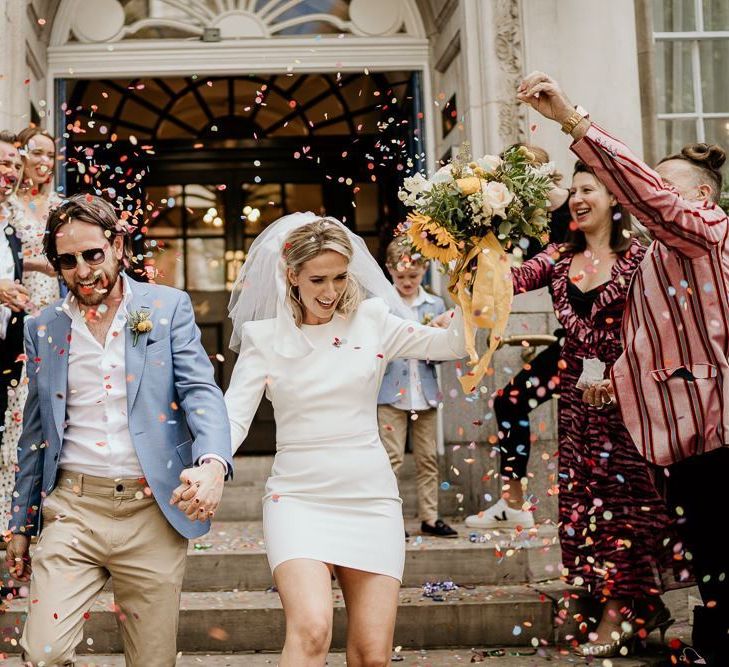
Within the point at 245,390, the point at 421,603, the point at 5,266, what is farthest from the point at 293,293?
the point at 5,266

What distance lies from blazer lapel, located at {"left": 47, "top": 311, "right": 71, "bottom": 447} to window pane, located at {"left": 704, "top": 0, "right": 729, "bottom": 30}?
639 cm

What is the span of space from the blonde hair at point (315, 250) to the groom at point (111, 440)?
0.53 metres

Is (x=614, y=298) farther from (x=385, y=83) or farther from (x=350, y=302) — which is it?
(x=385, y=83)

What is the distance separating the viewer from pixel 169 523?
3.57m

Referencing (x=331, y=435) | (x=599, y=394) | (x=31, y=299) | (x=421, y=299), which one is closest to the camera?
(x=331, y=435)

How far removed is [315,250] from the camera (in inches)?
156

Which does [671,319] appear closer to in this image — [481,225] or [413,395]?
[481,225]

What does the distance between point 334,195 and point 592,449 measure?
5.48 meters

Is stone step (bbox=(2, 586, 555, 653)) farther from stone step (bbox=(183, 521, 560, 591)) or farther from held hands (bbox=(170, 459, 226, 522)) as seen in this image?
held hands (bbox=(170, 459, 226, 522))

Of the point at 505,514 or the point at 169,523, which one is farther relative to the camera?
the point at 505,514

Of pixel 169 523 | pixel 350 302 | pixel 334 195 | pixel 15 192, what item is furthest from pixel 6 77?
pixel 169 523

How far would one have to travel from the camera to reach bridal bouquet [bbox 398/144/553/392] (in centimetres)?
393

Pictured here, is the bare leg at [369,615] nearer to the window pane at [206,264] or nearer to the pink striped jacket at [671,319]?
the pink striped jacket at [671,319]

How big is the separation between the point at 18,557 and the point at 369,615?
1.28 metres
